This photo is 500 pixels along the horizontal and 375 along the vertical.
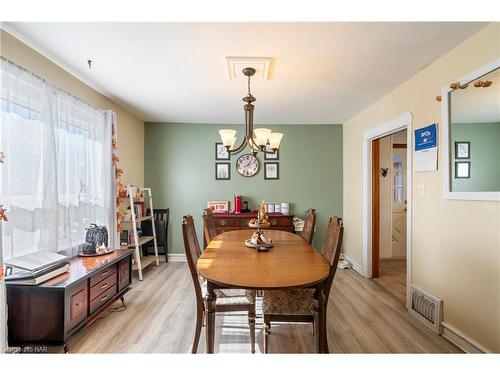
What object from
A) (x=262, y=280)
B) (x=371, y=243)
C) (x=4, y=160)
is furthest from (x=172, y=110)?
(x=371, y=243)

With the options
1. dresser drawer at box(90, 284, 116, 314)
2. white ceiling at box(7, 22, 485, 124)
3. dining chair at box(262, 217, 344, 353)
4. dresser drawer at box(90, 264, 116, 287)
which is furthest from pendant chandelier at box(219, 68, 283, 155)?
dresser drawer at box(90, 284, 116, 314)

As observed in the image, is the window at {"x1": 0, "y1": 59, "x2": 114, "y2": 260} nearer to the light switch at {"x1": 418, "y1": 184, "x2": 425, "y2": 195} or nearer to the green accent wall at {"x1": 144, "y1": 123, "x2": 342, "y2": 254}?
the green accent wall at {"x1": 144, "y1": 123, "x2": 342, "y2": 254}

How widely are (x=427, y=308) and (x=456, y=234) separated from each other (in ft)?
2.48

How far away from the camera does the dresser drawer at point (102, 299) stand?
2102mm

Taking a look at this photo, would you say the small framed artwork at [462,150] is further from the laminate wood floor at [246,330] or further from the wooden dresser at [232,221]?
the wooden dresser at [232,221]

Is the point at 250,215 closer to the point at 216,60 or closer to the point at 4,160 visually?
the point at 216,60

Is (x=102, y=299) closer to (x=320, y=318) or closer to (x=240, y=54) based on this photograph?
(x=320, y=318)

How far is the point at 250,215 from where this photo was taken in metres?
3.93

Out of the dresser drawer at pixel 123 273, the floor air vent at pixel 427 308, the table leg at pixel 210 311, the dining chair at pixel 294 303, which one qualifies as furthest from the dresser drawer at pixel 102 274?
the floor air vent at pixel 427 308

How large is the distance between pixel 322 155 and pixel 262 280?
3.45 metres

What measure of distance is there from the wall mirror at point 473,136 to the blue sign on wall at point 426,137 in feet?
0.38

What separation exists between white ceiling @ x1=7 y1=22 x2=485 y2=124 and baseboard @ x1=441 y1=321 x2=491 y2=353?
7.27 ft
